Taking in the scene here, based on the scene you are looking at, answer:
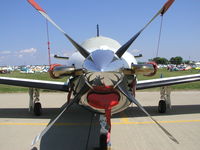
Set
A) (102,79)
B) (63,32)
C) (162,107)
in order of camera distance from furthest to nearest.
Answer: (162,107), (63,32), (102,79)

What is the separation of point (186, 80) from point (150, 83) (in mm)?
1638

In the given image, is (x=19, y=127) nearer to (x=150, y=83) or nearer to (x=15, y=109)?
(x=15, y=109)

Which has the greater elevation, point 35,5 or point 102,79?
point 35,5

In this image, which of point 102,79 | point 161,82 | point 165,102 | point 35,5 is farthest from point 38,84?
point 165,102

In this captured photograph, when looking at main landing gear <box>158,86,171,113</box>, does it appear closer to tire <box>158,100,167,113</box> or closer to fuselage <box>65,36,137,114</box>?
tire <box>158,100,167,113</box>

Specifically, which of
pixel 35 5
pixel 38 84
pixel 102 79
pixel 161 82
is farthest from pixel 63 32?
pixel 161 82

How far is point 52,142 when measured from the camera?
5.29m

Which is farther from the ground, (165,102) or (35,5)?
(35,5)


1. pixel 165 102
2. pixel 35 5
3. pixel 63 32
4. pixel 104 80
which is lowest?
pixel 165 102

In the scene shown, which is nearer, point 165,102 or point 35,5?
point 35,5

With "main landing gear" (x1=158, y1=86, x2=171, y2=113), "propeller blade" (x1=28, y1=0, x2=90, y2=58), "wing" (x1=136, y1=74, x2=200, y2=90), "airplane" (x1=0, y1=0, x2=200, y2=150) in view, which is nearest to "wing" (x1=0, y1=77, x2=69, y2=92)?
"airplane" (x1=0, y1=0, x2=200, y2=150)

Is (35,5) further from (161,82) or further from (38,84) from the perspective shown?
(161,82)

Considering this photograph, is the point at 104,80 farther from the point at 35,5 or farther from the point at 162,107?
the point at 162,107

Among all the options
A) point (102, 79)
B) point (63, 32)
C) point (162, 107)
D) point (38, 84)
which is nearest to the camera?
point (102, 79)
